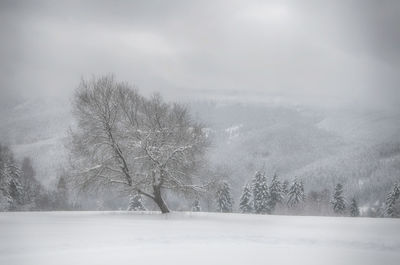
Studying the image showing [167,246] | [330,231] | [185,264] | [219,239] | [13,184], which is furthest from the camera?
[13,184]

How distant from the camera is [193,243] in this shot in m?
14.4

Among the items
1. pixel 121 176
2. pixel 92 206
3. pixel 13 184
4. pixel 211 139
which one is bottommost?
pixel 92 206

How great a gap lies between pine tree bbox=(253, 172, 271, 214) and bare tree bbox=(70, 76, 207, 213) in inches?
1214

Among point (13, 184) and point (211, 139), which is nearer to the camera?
point (211, 139)

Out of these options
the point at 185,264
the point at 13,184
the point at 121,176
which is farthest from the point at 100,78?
the point at 13,184

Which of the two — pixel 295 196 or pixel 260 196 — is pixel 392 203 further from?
pixel 260 196

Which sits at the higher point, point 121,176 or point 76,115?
point 76,115

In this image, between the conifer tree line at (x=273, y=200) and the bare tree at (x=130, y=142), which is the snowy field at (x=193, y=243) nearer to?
the bare tree at (x=130, y=142)

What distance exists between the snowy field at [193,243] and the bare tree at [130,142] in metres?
4.99

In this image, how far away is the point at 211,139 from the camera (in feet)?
84.1

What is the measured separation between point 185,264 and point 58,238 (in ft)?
19.0

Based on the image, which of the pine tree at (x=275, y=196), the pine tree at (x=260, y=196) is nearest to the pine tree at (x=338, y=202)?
the pine tree at (x=275, y=196)

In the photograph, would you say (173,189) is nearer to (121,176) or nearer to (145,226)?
(121,176)

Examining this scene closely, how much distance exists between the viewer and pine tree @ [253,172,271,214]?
5350cm
